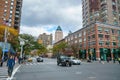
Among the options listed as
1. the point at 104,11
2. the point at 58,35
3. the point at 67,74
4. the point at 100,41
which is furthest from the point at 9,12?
the point at 58,35

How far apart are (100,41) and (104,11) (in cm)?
1989

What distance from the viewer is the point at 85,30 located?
237 ft

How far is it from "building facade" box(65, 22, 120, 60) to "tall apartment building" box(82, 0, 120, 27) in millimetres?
7548

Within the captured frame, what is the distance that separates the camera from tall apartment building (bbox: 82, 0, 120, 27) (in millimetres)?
74569

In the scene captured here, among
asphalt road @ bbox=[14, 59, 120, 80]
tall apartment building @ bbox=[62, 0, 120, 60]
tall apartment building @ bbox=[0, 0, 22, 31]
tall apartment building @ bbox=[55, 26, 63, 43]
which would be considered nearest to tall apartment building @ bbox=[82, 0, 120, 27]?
tall apartment building @ bbox=[62, 0, 120, 60]

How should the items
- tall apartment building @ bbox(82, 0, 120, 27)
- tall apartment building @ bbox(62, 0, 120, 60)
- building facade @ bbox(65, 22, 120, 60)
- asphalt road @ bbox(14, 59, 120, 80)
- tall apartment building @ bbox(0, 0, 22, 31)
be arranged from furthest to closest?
tall apartment building @ bbox(82, 0, 120, 27)
tall apartment building @ bbox(0, 0, 22, 31)
tall apartment building @ bbox(62, 0, 120, 60)
building facade @ bbox(65, 22, 120, 60)
asphalt road @ bbox(14, 59, 120, 80)

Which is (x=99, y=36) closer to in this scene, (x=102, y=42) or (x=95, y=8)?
(x=102, y=42)

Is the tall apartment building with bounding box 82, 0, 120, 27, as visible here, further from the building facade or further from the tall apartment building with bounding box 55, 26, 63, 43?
the tall apartment building with bounding box 55, 26, 63, 43

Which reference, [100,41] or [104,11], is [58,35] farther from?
[100,41]

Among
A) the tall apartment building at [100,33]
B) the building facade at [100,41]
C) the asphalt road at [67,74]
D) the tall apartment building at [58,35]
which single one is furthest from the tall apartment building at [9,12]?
the tall apartment building at [58,35]

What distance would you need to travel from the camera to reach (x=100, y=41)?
63.4 m

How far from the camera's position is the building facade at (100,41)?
62906 millimetres

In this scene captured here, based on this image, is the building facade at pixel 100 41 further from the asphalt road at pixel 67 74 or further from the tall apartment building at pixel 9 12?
the asphalt road at pixel 67 74

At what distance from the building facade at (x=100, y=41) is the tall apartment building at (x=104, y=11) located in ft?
24.8
